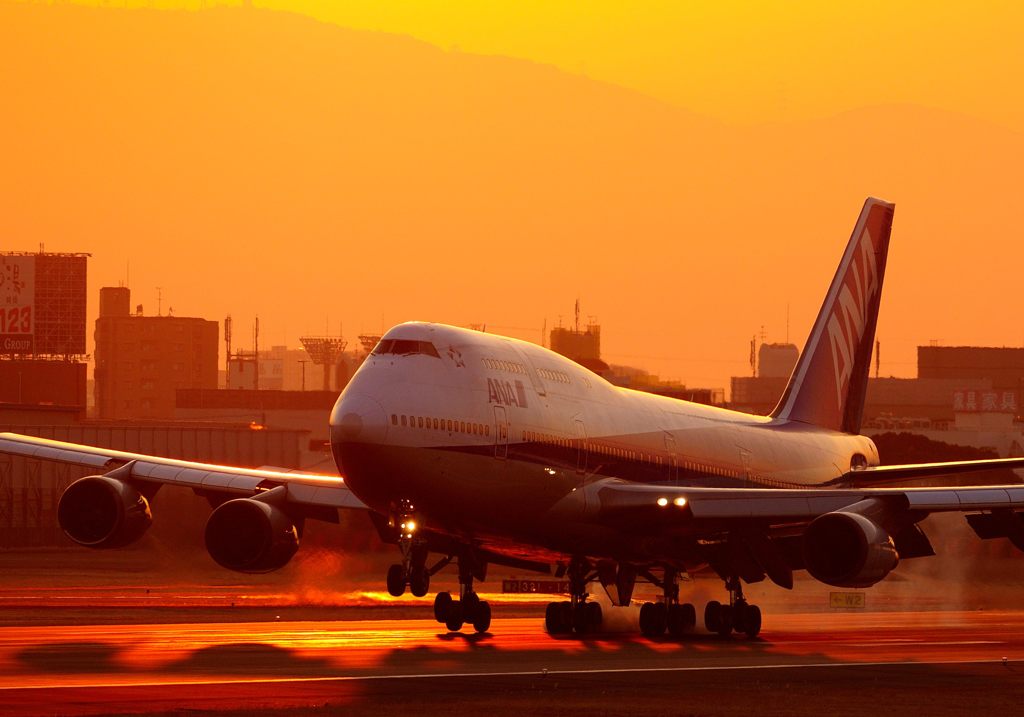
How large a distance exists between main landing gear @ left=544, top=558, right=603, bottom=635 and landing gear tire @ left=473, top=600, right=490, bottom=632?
2958 mm

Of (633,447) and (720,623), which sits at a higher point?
(633,447)

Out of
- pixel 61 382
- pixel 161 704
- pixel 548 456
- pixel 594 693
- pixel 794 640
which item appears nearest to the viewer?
pixel 161 704

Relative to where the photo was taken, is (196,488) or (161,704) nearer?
(161,704)

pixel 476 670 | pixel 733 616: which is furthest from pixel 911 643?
pixel 476 670

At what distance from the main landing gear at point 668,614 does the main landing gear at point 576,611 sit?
1369mm

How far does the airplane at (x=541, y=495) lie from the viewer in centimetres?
4047

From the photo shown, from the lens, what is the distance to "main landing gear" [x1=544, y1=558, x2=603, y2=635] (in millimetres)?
47281

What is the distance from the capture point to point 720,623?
160 ft

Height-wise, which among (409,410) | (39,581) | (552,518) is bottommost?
(39,581)

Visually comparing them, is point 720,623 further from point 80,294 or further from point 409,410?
point 80,294

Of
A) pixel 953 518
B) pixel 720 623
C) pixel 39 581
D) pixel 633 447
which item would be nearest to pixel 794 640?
Answer: pixel 720 623

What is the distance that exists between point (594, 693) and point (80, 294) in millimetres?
175432

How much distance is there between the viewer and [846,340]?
2484 inches

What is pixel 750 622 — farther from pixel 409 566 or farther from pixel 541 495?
pixel 409 566
